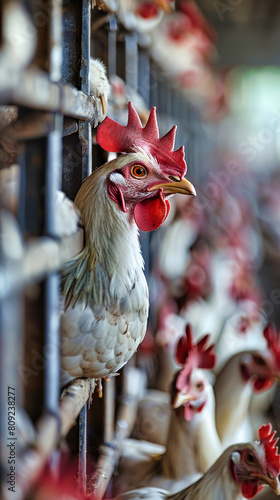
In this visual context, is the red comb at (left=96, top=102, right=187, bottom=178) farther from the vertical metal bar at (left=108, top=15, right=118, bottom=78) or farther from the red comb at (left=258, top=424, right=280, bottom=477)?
the red comb at (left=258, top=424, right=280, bottom=477)

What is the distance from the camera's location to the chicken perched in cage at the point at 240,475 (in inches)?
36.4

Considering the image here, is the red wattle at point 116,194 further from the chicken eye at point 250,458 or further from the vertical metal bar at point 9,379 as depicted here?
the chicken eye at point 250,458

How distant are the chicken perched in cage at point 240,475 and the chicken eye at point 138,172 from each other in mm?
494

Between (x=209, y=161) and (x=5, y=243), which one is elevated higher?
(x=209, y=161)

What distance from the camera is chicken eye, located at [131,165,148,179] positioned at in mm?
735

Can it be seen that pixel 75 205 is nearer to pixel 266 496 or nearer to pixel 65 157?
pixel 65 157

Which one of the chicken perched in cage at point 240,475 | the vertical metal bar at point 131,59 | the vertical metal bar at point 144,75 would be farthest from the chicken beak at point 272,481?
the vertical metal bar at point 144,75

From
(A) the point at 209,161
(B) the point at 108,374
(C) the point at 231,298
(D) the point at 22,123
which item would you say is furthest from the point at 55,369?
(A) the point at 209,161

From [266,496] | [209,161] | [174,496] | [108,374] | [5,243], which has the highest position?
[209,161]

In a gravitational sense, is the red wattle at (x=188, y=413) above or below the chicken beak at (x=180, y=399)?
below

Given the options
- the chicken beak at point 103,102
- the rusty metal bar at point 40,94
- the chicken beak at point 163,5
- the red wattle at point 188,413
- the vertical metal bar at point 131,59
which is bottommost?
the red wattle at point 188,413

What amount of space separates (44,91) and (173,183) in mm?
247

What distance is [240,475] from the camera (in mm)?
938

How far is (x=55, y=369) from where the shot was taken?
637mm
